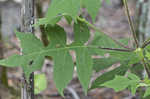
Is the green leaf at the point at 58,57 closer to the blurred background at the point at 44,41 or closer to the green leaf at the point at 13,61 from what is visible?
the green leaf at the point at 13,61

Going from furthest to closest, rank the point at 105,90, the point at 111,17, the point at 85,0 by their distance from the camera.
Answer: the point at 111,17
the point at 105,90
the point at 85,0

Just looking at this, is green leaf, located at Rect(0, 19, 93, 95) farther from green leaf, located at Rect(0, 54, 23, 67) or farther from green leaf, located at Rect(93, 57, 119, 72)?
green leaf, located at Rect(93, 57, 119, 72)

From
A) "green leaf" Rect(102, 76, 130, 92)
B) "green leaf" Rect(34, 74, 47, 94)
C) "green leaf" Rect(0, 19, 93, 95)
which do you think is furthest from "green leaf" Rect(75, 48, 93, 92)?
"green leaf" Rect(34, 74, 47, 94)

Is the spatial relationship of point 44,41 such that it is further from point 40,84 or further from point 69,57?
point 69,57

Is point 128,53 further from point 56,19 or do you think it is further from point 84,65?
point 56,19

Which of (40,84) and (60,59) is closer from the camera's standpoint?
(60,59)

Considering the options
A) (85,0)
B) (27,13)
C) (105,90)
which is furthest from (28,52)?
(105,90)

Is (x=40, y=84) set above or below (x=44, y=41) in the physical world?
below

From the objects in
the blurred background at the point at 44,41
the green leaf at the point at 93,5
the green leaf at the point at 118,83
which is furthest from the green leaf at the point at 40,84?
the green leaf at the point at 93,5

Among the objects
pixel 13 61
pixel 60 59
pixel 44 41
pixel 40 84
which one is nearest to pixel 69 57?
pixel 60 59

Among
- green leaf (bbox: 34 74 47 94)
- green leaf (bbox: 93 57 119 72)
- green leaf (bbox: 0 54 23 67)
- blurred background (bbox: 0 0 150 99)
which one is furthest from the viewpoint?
blurred background (bbox: 0 0 150 99)

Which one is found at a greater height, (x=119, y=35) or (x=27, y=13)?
(x=27, y=13)
